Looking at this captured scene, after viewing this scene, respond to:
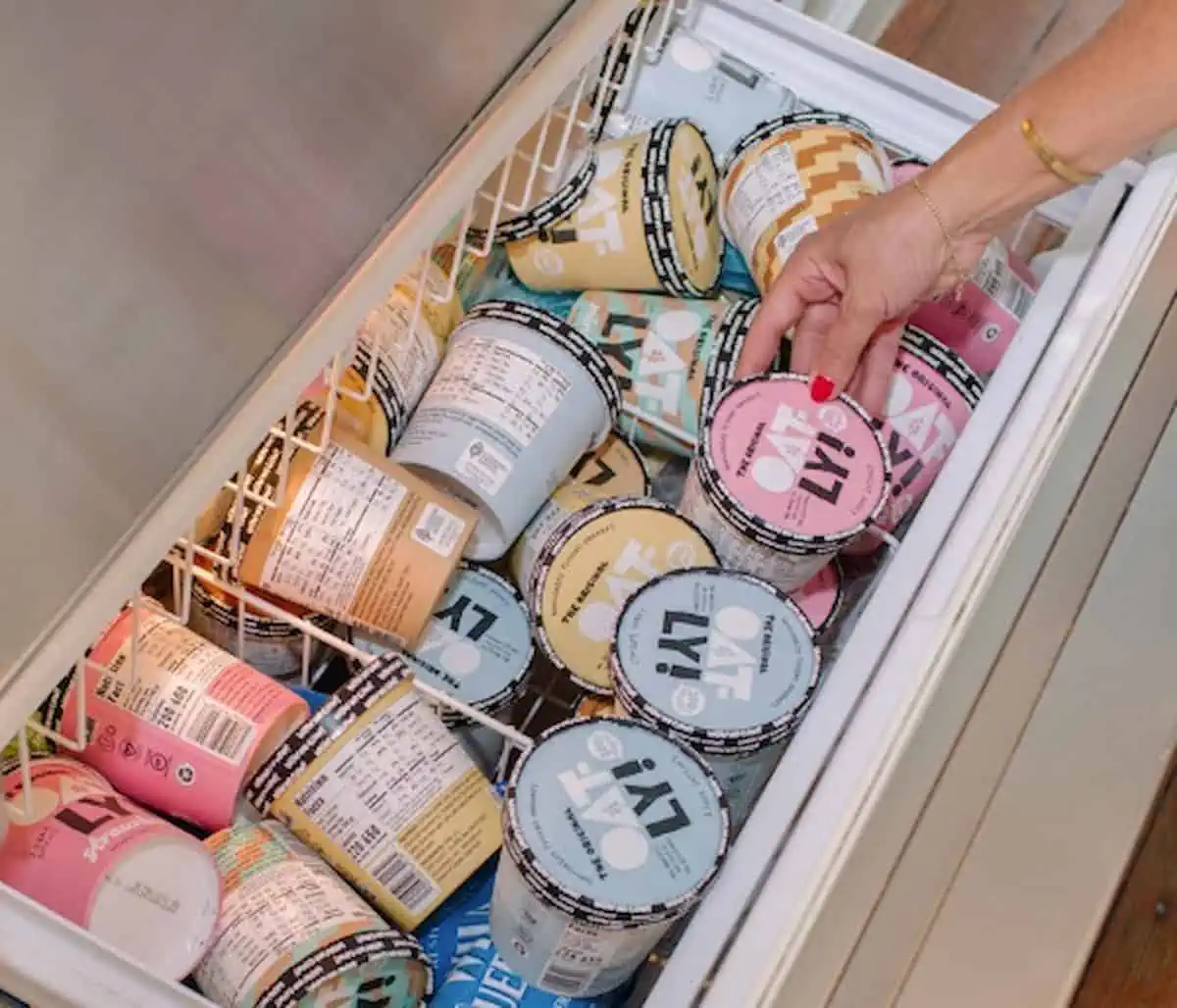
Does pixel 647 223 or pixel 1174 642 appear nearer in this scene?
pixel 1174 642

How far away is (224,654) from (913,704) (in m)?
0.43

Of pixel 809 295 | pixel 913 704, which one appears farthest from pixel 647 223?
pixel 913 704

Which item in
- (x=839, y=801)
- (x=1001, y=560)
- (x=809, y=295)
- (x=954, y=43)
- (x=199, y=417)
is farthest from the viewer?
(x=954, y=43)

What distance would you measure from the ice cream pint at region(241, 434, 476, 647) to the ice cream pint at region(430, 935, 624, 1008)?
22 centimetres

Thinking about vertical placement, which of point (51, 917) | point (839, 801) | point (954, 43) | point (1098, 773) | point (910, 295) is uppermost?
point (954, 43)

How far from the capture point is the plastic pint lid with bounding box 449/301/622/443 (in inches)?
38.7

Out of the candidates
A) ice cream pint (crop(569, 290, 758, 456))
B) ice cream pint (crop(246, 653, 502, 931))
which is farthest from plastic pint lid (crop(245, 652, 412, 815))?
ice cream pint (crop(569, 290, 758, 456))

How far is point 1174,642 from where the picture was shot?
96 cm

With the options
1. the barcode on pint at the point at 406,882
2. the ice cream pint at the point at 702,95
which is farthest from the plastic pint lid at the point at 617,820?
the ice cream pint at the point at 702,95

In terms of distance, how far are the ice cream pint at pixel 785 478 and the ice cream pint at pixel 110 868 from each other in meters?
0.41

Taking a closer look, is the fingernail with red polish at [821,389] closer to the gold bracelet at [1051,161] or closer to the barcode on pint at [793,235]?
the barcode on pint at [793,235]

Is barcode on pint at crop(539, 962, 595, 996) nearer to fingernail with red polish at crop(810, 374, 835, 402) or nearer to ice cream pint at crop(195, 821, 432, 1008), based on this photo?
ice cream pint at crop(195, 821, 432, 1008)

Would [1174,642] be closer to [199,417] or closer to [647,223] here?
[647,223]

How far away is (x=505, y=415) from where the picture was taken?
0.96 metres
